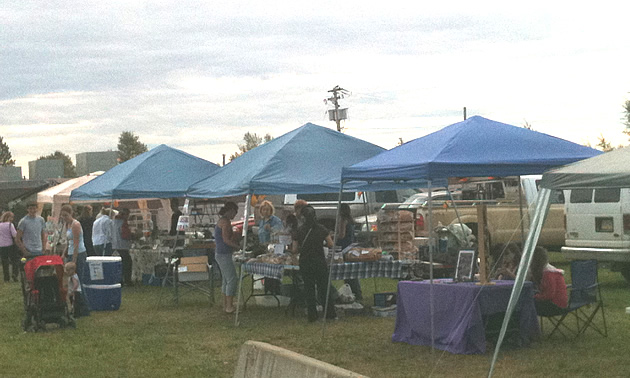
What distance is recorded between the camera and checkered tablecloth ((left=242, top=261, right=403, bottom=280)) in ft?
41.2

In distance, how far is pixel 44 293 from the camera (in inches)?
500

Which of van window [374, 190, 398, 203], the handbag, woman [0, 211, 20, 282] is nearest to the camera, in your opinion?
the handbag

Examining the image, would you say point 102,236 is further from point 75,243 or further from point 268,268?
point 268,268

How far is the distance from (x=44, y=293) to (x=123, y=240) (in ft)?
22.8

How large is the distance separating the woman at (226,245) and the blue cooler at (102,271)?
93.4 inches

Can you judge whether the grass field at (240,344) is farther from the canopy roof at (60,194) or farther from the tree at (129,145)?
the tree at (129,145)

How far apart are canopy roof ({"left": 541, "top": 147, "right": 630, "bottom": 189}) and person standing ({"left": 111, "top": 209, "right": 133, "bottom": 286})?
1316cm

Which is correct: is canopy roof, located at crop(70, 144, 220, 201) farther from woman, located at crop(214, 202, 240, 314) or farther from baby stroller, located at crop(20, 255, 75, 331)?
baby stroller, located at crop(20, 255, 75, 331)

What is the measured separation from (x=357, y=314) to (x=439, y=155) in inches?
174

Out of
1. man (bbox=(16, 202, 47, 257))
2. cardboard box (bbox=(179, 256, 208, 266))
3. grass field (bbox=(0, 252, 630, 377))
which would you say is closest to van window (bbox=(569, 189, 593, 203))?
grass field (bbox=(0, 252, 630, 377))

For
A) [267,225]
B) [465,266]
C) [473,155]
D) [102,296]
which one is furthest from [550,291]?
[102,296]

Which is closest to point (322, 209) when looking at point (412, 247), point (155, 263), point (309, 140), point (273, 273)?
point (155, 263)

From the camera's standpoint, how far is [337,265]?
1250cm

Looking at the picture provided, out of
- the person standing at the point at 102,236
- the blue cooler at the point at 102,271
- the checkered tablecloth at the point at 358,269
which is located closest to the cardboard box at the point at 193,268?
the blue cooler at the point at 102,271
